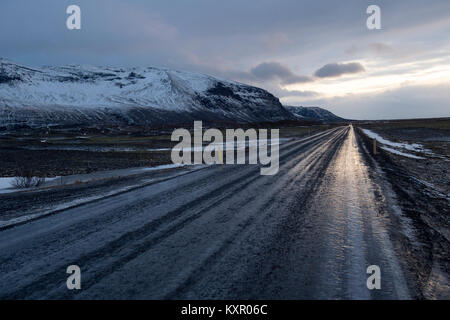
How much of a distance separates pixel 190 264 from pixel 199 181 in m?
6.91

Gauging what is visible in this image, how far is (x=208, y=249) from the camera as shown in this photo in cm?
492

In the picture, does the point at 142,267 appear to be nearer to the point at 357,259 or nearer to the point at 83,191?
the point at 357,259

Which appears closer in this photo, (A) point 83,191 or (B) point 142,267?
(B) point 142,267

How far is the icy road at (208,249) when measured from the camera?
12.3 feet

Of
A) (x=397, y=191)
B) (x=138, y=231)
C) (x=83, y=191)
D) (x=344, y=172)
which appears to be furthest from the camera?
(x=344, y=172)

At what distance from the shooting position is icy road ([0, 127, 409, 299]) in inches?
147

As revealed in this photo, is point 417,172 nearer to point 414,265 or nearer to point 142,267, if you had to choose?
point 414,265

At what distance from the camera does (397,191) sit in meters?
9.23
